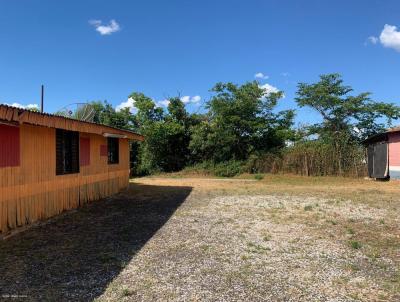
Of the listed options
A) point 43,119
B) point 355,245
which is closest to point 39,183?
point 43,119

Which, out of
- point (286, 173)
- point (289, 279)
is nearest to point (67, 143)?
point (289, 279)

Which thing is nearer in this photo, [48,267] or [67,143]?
[48,267]

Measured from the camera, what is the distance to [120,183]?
46.4 feet

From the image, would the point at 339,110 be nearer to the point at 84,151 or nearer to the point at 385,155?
the point at 385,155

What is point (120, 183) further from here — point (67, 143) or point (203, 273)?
point (203, 273)

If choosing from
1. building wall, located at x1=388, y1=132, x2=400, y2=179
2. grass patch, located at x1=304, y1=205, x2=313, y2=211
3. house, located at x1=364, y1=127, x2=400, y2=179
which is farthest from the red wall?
building wall, located at x1=388, y1=132, x2=400, y2=179

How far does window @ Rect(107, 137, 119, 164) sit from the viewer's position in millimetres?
13101

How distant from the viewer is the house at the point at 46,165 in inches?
271

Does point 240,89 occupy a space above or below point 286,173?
above

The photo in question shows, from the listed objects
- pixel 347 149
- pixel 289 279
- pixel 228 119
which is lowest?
pixel 289 279

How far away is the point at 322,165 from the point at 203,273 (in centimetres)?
1693

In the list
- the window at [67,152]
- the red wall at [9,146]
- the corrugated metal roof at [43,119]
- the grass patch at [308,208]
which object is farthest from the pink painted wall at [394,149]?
the red wall at [9,146]

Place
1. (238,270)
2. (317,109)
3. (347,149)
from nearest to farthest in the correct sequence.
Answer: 1. (238,270)
2. (347,149)
3. (317,109)

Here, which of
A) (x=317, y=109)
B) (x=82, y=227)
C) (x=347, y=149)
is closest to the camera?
(x=82, y=227)
